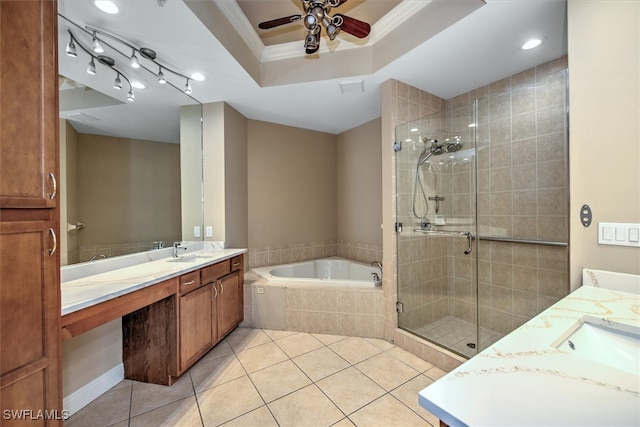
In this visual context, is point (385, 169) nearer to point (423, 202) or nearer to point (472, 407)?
point (423, 202)

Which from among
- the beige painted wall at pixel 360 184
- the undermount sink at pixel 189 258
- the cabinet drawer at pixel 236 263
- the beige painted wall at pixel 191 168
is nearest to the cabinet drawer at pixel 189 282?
the undermount sink at pixel 189 258

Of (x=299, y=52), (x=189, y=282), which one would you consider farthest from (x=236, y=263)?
(x=299, y=52)

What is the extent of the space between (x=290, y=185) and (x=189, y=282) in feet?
6.72

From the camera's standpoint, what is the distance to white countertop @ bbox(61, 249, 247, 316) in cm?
120

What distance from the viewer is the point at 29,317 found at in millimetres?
911

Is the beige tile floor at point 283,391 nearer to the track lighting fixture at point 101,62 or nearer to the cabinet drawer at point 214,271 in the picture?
the cabinet drawer at point 214,271

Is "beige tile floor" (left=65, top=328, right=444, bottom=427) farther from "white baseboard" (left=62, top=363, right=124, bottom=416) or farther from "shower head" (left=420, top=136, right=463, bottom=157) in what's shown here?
"shower head" (left=420, top=136, right=463, bottom=157)

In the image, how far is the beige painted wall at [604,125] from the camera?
3.71 feet

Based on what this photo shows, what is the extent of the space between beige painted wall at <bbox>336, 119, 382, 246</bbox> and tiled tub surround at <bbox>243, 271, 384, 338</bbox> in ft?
3.37

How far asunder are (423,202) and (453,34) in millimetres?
1453

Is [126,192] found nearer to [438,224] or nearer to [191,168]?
[191,168]

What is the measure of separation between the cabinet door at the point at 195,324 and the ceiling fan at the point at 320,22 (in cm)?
196

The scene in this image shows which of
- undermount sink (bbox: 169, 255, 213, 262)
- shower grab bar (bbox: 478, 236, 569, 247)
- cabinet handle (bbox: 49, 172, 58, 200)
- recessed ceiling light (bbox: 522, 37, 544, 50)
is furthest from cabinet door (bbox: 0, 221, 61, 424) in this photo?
shower grab bar (bbox: 478, 236, 569, 247)

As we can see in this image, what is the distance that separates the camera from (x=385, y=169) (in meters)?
Result: 2.49
